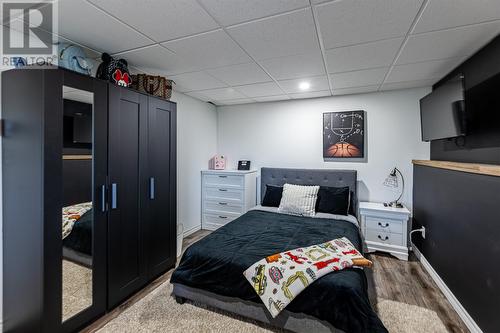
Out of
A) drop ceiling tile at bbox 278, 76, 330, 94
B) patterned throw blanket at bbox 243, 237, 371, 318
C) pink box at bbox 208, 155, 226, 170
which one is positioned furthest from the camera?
pink box at bbox 208, 155, 226, 170


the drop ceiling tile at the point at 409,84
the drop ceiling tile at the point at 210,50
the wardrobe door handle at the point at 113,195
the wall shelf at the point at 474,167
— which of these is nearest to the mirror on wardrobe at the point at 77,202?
the wardrobe door handle at the point at 113,195

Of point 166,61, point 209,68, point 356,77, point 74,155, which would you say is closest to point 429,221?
point 356,77

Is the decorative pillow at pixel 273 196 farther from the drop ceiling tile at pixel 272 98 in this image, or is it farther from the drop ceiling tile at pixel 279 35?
the drop ceiling tile at pixel 279 35

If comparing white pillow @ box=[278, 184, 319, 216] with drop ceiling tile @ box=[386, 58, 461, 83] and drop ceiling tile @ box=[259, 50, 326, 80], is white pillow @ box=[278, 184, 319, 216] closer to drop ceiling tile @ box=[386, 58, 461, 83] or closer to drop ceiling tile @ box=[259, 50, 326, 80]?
drop ceiling tile @ box=[259, 50, 326, 80]

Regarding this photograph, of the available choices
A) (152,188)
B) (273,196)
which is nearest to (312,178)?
(273,196)

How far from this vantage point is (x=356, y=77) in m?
2.91

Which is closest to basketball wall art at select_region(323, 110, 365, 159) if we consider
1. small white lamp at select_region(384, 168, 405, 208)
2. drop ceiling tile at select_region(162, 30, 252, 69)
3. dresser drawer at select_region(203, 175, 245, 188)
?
small white lamp at select_region(384, 168, 405, 208)

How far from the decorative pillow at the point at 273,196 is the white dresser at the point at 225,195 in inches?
15.8

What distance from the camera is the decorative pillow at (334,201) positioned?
3301mm

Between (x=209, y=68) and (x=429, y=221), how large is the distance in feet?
10.4

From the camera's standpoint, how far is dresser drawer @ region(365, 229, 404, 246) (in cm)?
313

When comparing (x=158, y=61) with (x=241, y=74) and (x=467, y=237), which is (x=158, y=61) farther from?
(x=467, y=237)

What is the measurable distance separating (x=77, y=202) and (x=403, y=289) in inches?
125

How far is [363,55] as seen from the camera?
7.47 ft
